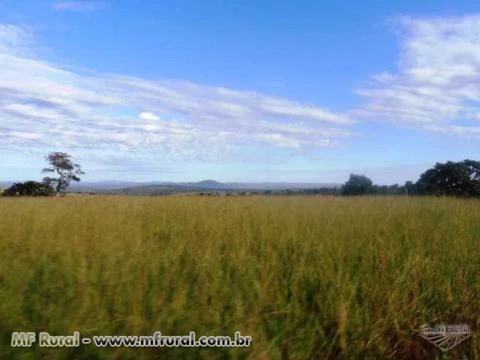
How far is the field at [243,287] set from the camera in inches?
123

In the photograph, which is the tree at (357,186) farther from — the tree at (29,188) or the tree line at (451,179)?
the tree at (29,188)

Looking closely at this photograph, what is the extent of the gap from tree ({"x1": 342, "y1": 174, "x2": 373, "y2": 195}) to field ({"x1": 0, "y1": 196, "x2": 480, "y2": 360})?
10733 millimetres

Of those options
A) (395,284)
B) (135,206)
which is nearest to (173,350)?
(395,284)

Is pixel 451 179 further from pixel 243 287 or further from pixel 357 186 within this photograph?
pixel 243 287

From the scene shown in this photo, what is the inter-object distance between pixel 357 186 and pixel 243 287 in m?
14.4

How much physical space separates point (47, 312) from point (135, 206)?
18.5 ft

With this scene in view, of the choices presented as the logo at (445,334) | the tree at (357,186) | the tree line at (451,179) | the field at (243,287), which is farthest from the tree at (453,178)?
the logo at (445,334)

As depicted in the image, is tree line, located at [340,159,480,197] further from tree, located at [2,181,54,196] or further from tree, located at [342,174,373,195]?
tree, located at [2,181,54,196]

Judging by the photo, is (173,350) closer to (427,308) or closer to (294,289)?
(294,289)

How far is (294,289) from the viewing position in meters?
3.87

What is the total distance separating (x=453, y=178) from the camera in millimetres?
21328

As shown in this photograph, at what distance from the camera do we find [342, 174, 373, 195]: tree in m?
16.9

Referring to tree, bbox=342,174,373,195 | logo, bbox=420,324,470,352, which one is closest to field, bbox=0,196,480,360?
logo, bbox=420,324,470,352

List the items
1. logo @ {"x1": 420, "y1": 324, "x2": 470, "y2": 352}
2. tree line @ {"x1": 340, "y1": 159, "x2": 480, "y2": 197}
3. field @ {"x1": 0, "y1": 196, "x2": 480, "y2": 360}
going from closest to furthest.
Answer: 1. field @ {"x1": 0, "y1": 196, "x2": 480, "y2": 360}
2. logo @ {"x1": 420, "y1": 324, "x2": 470, "y2": 352}
3. tree line @ {"x1": 340, "y1": 159, "x2": 480, "y2": 197}
